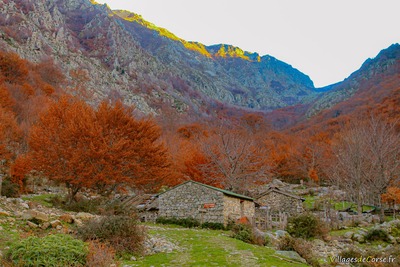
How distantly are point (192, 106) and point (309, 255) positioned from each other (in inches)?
3787

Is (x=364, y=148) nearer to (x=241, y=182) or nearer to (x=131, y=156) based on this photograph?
(x=241, y=182)

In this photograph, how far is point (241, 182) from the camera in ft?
128

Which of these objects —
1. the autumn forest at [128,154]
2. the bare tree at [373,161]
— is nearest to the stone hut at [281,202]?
the autumn forest at [128,154]

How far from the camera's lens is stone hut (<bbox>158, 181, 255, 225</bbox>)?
2338 centimetres

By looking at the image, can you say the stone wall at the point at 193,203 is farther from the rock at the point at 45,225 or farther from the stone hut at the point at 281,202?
the rock at the point at 45,225

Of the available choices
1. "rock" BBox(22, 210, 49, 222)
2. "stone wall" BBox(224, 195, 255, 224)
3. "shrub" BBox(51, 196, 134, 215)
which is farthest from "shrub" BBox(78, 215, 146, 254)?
"stone wall" BBox(224, 195, 255, 224)

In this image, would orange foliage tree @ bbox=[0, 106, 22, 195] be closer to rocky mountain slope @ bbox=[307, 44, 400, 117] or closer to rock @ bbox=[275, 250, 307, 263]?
rock @ bbox=[275, 250, 307, 263]

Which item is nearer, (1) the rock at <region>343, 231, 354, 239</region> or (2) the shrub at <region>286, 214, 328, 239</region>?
(2) the shrub at <region>286, 214, 328, 239</region>

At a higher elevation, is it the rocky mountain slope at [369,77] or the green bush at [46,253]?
the rocky mountain slope at [369,77]

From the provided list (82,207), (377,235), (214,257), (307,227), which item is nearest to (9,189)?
(82,207)

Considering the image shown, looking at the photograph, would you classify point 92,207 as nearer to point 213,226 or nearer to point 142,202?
point 142,202

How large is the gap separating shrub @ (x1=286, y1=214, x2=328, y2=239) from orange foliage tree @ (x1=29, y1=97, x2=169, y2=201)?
1196cm

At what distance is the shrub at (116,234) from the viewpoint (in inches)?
437

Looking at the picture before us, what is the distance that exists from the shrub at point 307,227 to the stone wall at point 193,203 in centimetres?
483
